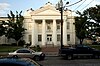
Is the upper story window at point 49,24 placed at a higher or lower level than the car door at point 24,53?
higher

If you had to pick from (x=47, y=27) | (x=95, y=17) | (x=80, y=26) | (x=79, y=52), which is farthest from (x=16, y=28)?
(x=79, y=52)

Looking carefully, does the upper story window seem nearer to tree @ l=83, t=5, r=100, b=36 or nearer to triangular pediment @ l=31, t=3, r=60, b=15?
triangular pediment @ l=31, t=3, r=60, b=15

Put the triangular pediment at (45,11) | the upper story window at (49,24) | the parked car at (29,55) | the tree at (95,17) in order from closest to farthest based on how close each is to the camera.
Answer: the parked car at (29,55)
the tree at (95,17)
the triangular pediment at (45,11)
the upper story window at (49,24)

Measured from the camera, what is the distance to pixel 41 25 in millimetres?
78375

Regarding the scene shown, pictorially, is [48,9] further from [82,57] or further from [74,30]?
[82,57]

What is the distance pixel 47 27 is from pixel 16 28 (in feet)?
27.4

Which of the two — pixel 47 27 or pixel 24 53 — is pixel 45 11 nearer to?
pixel 47 27

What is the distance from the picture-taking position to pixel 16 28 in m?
75.6

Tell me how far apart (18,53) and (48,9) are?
4189 cm

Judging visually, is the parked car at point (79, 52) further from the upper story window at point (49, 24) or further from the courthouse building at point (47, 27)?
the upper story window at point (49, 24)

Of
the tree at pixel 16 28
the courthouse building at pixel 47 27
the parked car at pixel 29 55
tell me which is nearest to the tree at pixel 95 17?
the courthouse building at pixel 47 27

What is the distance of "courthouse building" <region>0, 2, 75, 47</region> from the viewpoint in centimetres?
7500

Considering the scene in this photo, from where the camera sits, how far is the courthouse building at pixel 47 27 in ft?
246

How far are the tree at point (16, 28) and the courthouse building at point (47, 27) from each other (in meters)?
2.50
